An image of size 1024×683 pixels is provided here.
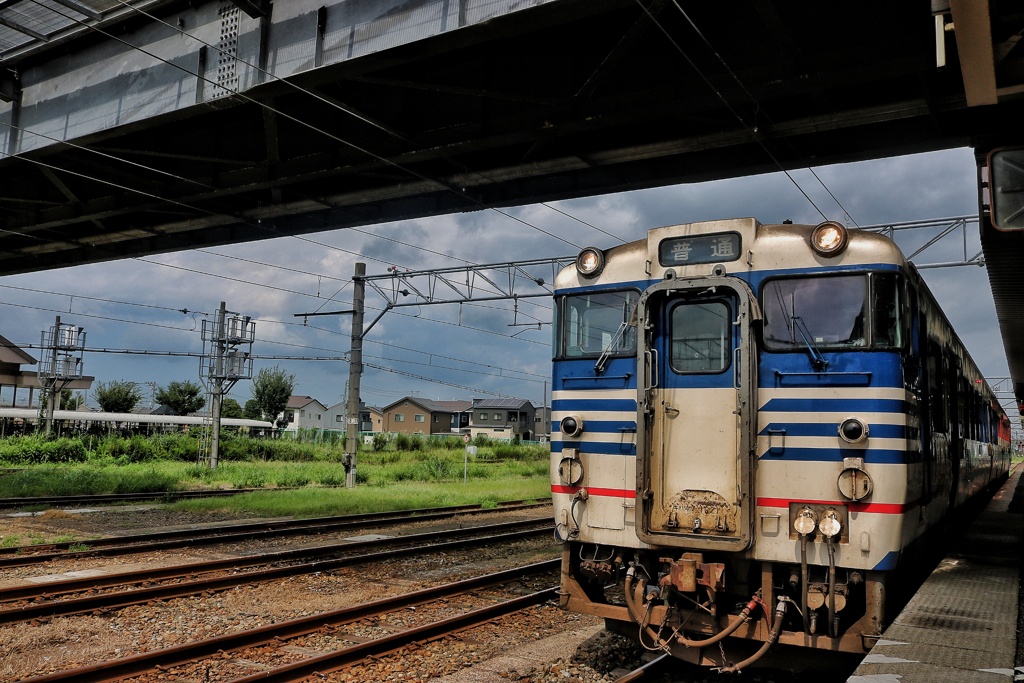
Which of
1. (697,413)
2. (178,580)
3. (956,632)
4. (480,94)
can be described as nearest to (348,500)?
(178,580)

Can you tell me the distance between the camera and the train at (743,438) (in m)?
5.74

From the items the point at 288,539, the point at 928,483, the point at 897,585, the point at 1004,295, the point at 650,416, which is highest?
the point at 1004,295

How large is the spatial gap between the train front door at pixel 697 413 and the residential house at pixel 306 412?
9541 cm

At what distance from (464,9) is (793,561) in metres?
6.01

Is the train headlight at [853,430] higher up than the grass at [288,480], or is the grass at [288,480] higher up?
the train headlight at [853,430]

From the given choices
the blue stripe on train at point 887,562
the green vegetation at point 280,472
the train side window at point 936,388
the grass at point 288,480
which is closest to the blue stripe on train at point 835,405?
the blue stripe on train at point 887,562

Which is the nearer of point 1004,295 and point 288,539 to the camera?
point 1004,295

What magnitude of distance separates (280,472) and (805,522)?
100 ft

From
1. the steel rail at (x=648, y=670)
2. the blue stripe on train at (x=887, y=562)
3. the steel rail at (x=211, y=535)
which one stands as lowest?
the steel rail at (x=211, y=535)

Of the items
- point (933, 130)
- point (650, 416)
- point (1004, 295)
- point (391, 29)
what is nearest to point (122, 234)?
point (391, 29)

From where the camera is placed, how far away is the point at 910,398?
6.11 metres

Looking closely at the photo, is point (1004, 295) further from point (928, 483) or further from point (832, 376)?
point (832, 376)

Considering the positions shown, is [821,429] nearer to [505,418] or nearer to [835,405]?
[835,405]

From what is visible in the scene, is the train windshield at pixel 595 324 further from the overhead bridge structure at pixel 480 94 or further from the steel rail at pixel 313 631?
the steel rail at pixel 313 631
